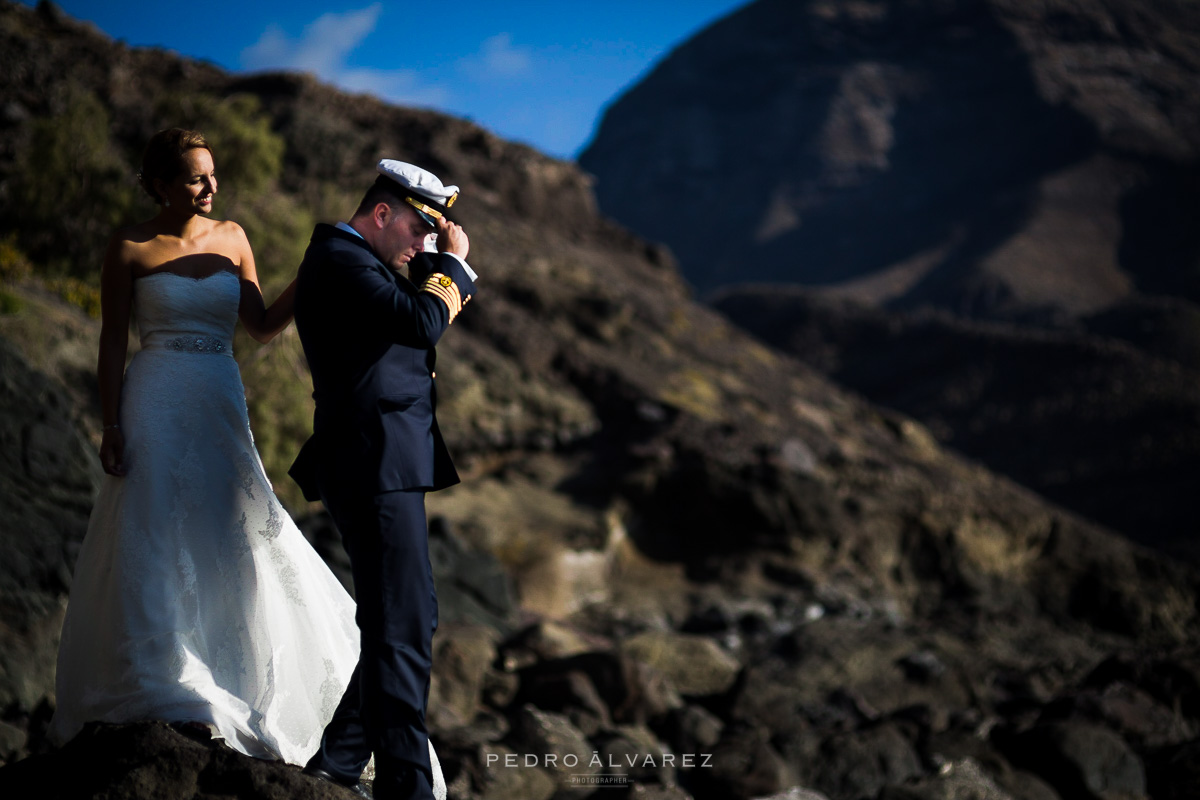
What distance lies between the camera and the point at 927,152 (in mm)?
107500

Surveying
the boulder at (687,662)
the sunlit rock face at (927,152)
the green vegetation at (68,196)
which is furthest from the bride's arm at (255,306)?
the sunlit rock face at (927,152)

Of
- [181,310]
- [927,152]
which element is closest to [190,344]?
[181,310]

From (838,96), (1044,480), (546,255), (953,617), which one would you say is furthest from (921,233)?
(953,617)

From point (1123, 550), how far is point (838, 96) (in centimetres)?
10606

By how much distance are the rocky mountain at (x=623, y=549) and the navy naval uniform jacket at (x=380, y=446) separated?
0.35m

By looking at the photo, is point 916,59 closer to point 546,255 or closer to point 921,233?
point 921,233

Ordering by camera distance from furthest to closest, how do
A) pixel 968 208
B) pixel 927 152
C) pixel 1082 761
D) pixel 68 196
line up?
pixel 927 152 → pixel 968 208 → pixel 68 196 → pixel 1082 761

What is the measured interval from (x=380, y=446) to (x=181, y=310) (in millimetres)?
920

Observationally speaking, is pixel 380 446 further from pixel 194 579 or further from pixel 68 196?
pixel 68 196

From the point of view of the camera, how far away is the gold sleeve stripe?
9.44ft

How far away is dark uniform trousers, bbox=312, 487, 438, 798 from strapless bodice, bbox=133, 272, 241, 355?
31.0 inches

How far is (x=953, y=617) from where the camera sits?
1552 cm

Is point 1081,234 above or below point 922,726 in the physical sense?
below

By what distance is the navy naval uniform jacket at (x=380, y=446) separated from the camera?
2854 millimetres
